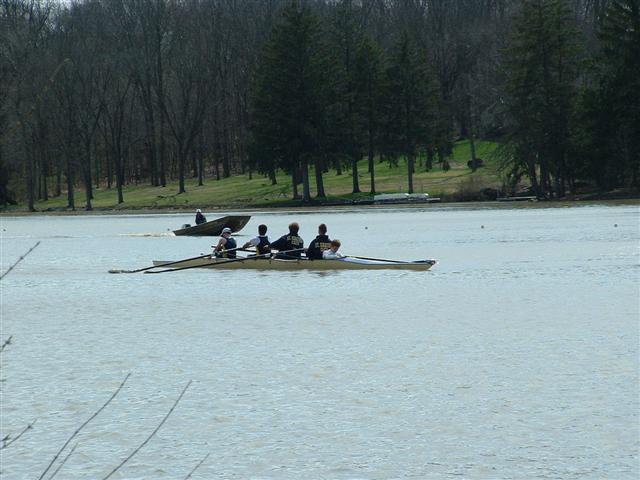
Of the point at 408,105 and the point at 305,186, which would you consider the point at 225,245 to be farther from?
the point at 408,105

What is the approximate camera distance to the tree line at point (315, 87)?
78.9 metres

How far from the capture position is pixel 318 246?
30594 millimetres

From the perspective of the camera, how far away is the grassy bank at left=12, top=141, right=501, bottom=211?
85.8m

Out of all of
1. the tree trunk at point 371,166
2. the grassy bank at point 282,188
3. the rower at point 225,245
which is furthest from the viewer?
the tree trunk at point 371,166

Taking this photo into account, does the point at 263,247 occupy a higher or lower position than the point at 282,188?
lower

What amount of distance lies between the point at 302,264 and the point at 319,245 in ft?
2.67

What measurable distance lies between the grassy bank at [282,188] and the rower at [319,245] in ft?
172

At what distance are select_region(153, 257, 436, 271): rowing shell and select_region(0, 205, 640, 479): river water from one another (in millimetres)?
331

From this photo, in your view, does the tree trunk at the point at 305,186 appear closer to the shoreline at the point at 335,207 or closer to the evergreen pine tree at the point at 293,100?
the evergreen pine tree at the point at 293,100

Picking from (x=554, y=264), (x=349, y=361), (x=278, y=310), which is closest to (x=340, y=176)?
(x=554, y=264)

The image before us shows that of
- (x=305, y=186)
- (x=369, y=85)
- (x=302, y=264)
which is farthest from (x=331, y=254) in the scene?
(x=369, y=85)

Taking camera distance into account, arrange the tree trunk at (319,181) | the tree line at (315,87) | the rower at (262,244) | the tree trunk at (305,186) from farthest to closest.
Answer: the tree trunk at (319,181), the tree trunk at (305,186), the tree line at (315,87), the rower at (262,244)

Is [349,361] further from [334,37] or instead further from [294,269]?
[334,37]

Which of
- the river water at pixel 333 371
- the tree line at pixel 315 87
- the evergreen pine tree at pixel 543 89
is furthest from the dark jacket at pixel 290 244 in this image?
the evergreen pine tree at pixel 543 89
